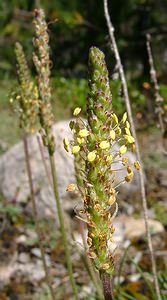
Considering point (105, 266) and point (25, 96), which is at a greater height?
point (25, 96)

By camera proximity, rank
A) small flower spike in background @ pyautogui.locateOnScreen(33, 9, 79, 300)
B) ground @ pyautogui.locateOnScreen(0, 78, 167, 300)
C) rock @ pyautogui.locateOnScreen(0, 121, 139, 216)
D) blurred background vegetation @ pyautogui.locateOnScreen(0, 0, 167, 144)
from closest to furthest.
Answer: small flower spike in background @ pyautogui.locateOnScreen(33, 9, 79, 300), ground @ pyautogui.locateOnScreen(0, 78, 167, 300), rock @ pyautogui.locateOnScreen(0, 121, 139, 216), blurred background vegetation @ pyautogui.locateOnScreen(0, 0, 167, 144)

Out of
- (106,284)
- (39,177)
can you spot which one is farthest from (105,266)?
(39,177)

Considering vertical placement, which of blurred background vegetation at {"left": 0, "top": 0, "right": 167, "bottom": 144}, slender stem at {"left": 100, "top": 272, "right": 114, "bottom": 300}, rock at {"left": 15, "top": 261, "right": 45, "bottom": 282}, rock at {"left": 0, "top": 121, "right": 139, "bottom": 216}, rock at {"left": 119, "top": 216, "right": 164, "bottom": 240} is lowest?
rock at {"left": 15, "top": 261, "right": 45, "bottom": 282}

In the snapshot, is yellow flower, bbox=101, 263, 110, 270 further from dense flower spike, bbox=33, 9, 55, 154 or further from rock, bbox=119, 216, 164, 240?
rock, bbox=119, 216, 164, 240

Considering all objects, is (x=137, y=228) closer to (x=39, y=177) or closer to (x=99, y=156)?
(x=39, y=177)

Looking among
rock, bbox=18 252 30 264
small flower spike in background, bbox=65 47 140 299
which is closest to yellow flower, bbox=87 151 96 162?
small flower spike in background, bbox=65 47 140 299

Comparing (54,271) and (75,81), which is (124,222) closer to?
(54,271)

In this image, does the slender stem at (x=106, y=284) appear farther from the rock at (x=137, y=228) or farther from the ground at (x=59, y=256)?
the rock at (x=137, y=228)
